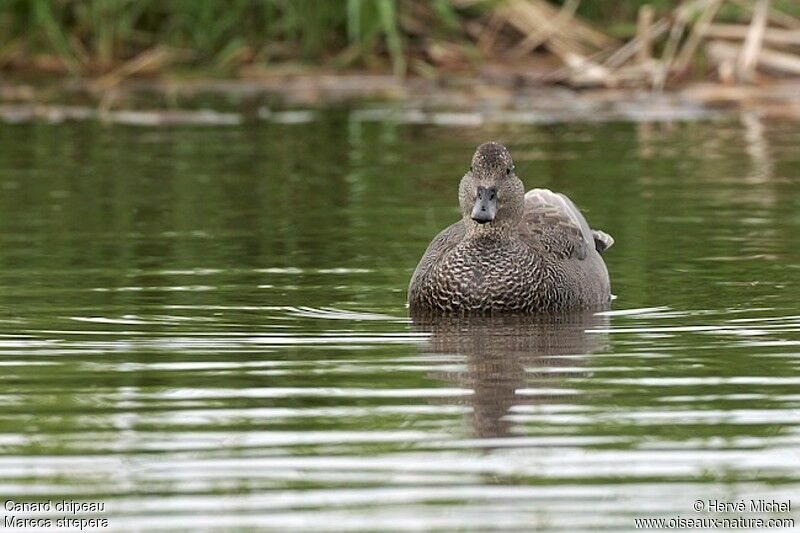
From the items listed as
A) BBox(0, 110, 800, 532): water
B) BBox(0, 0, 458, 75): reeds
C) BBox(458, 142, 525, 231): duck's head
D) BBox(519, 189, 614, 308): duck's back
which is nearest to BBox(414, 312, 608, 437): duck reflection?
BBox(0, 110, 800, 532): water

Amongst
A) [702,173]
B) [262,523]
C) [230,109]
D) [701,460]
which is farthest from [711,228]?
[230,109]

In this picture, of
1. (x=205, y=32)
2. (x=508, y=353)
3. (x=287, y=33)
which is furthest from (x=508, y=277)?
(x=287, y=33)

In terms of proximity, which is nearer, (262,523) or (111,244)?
(262,523)

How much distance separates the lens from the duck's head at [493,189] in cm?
952

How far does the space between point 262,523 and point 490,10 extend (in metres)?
17.0

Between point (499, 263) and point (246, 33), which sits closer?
point (499, 263)

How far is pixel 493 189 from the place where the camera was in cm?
953

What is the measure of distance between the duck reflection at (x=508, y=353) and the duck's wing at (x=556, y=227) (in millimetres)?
518

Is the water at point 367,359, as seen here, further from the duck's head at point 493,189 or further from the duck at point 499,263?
the duck's head at point 493,189

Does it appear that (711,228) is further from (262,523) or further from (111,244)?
(262,523)

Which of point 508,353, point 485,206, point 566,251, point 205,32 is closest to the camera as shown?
point 508,353

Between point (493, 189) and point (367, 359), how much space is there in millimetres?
1701

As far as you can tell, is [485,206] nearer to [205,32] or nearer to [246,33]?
[205,32]

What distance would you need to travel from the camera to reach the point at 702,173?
51.4 feet
